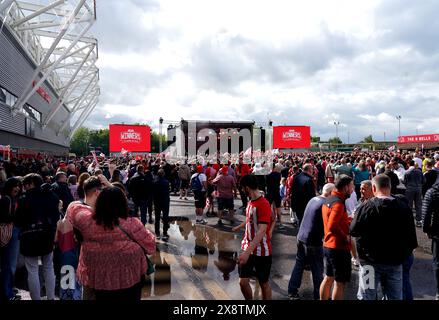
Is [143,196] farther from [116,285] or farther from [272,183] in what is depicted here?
[116,285]

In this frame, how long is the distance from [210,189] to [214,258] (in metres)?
5.23

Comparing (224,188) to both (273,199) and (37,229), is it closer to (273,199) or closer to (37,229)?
(273,199)

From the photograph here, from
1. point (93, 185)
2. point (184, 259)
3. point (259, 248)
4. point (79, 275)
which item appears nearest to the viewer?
point (79, 275)

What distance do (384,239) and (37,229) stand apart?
397cm

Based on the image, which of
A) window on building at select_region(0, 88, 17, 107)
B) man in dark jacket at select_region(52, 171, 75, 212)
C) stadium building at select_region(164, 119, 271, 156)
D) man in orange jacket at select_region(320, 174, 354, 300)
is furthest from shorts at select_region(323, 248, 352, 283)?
window on building at select_region(0, 88, 17, 107)

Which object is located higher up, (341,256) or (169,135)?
(169,135)

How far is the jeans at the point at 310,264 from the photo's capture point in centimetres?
427

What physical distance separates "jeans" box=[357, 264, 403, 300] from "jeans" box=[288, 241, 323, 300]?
0.79 meters

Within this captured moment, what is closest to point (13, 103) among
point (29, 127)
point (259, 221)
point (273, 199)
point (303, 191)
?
point (29, 127)

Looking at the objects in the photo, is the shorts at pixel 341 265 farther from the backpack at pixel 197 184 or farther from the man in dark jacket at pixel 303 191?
the backpack at pixel 197 184

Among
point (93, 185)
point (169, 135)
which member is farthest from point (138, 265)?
point (169, 135)

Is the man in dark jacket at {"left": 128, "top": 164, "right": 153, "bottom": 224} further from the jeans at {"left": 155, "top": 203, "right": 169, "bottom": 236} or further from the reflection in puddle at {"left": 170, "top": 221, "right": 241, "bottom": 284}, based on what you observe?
the reflection in puddle at {"left": 170, "top": 221, "right": 241, "bottom": 284}

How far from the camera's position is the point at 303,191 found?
20.9 feet

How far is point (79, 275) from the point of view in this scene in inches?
112
